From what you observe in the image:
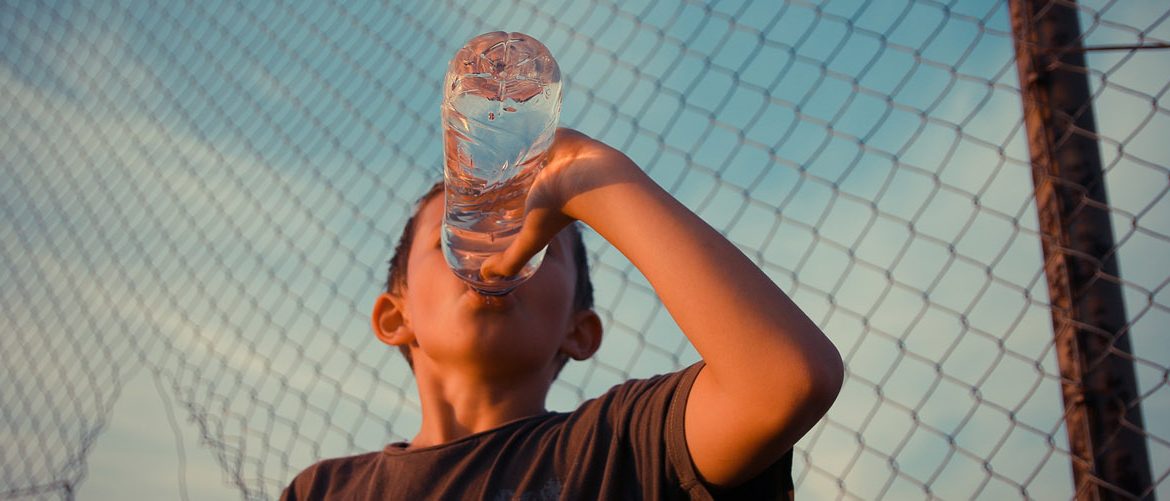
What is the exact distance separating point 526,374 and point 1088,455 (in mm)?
549

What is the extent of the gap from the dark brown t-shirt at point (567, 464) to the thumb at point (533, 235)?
0.14 metres

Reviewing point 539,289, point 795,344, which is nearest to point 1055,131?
point 539,289

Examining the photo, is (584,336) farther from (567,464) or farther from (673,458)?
(673,458)

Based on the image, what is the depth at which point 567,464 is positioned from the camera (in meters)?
0.87

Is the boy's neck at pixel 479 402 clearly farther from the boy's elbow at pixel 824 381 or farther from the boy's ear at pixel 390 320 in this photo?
the boy's elbow at pixel 824 381

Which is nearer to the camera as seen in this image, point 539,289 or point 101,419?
point 539,289

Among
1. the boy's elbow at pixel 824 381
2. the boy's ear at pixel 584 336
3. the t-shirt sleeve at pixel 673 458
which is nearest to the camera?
the boy's elbow at pixel 824 381

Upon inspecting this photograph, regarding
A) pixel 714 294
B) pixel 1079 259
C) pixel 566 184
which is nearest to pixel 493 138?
pixel 566 184

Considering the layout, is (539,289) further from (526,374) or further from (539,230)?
(539,230)

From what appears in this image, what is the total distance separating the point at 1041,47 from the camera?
1.23m

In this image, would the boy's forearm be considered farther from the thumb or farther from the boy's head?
the boy's head

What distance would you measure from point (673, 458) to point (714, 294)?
0.15 meters

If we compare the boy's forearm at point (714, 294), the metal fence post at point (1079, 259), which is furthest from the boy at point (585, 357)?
the metal fence post at point (1079, 259)

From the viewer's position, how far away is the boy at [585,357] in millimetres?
665
